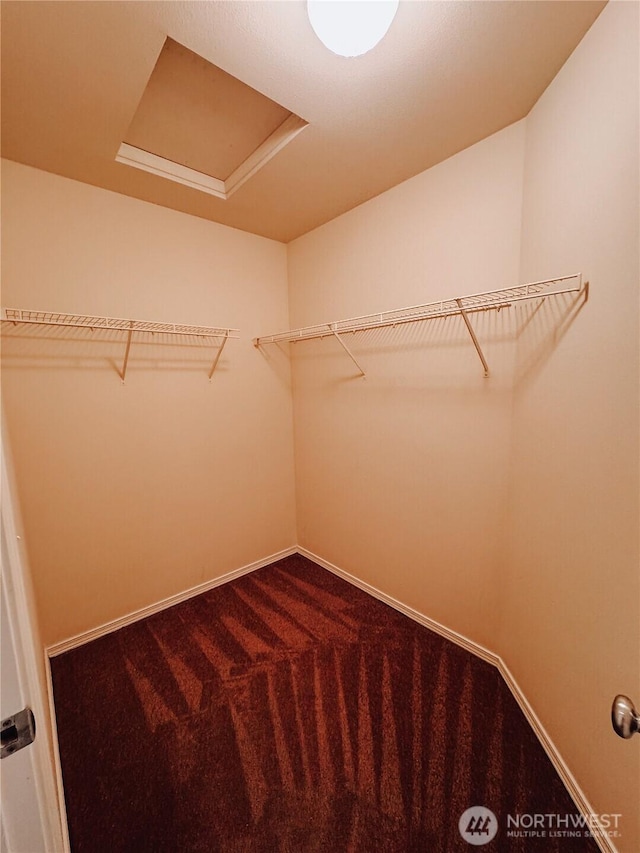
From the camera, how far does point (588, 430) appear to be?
1165mm

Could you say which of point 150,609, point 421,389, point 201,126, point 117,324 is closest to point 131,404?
point 117,324

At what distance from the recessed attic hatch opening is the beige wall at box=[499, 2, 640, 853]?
108 cm

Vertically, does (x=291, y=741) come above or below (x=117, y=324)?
below

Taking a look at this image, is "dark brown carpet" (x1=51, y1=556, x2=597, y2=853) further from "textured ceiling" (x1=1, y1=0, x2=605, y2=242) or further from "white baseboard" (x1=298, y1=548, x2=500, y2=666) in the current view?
"textured ceiling" (x1=1, y1=0, x2=605, y2=242)

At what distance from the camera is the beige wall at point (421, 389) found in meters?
1.70

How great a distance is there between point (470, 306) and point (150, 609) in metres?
Answer: 2.66

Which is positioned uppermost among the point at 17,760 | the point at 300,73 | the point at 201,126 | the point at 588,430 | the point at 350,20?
the point at 201,126

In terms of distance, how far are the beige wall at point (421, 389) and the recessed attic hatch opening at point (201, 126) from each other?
72cm

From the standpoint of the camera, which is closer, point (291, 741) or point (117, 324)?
point (291, 741)

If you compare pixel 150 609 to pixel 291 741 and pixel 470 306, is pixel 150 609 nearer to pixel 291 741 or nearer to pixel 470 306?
pixel 291 741

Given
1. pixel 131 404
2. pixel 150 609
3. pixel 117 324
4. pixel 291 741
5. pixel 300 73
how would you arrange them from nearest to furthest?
pixel 300 73
pixel 291 741
pixel 117 324
pixel 131 404
pixel 150 609

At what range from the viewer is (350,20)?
3.30 feet

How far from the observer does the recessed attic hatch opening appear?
143 cm

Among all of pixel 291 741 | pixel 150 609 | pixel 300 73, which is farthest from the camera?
pixel 150 609
